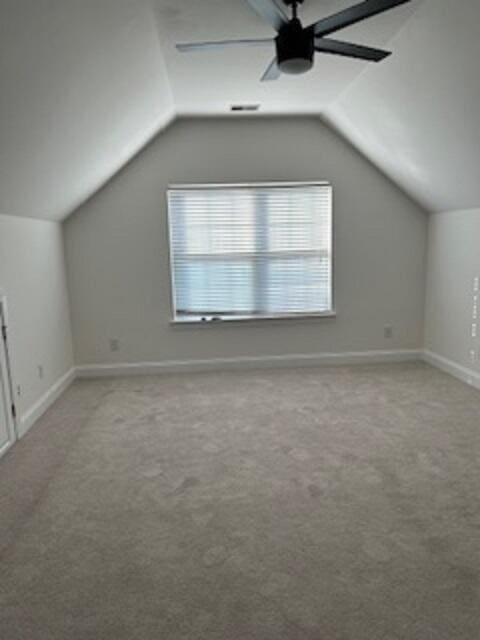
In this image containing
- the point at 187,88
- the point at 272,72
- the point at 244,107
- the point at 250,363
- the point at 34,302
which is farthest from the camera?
the point at 250,363

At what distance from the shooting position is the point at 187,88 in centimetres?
345

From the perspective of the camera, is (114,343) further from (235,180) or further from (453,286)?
(453,286)

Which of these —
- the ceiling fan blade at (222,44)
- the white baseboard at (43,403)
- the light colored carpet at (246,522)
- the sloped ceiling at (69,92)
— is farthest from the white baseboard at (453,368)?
the white baseboard at (43,403)

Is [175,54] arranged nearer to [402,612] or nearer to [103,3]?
[103,3]

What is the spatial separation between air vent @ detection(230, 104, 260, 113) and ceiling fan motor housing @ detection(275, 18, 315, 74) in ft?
6.41

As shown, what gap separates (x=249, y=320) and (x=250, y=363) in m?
0.48

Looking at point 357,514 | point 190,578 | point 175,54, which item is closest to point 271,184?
point 175,54

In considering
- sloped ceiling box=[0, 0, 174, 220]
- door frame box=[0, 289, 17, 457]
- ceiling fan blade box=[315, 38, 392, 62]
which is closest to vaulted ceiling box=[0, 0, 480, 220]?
sloped ceiling box=[0, 0, 174, 220]

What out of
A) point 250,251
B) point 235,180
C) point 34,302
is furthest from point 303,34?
point 34,302

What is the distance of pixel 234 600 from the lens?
1706mm

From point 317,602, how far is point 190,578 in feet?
1.70

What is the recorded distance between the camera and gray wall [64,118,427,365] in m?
4.44

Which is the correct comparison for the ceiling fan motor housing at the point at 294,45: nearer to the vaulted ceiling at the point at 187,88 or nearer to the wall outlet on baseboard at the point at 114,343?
the vaulted ceiling at the point at 187,88

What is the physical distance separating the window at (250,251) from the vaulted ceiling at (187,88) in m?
0.75
